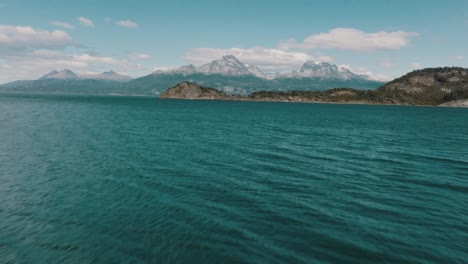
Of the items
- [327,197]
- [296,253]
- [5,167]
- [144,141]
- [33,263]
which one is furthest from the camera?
[144,141]

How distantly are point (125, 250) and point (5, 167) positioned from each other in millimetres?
32100

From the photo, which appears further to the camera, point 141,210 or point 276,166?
point 276,166

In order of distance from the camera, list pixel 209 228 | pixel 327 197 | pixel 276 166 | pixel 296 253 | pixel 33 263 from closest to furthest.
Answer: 1. pixel 33 263
2. pixel 296 253
3. pixel 209 228
4. pixel 327 197
5. pixel 276 166

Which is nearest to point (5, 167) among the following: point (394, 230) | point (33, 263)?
point (33, 263)

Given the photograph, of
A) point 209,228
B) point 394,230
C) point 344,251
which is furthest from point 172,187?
point 394,230

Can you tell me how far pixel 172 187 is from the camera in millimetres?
35062

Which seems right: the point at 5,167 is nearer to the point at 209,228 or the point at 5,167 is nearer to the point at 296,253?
the point at 209,228

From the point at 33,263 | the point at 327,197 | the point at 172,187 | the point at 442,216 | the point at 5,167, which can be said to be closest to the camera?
the point at 33,263

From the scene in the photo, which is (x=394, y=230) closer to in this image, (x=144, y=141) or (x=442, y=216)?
(x=442, y=216)

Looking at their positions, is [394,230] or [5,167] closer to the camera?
[394,230]

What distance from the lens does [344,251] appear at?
21.4 metres

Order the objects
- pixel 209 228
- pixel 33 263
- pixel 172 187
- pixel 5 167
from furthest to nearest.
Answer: pixel 5 167
pixel 172 187
pixel 209 228
pixel 33 263

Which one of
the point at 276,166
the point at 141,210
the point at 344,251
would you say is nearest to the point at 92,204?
the point at 141,210

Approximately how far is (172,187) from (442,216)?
28.6 metres
